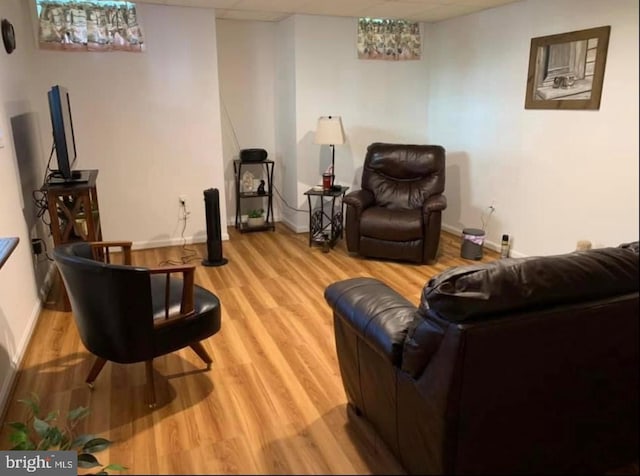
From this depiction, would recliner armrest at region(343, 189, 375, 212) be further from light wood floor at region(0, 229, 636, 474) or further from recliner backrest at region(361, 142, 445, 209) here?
light wood floor at region(0, 229, 636, 474)

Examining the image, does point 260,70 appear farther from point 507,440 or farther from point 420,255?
point 507,440

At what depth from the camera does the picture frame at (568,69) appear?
3.35 feet

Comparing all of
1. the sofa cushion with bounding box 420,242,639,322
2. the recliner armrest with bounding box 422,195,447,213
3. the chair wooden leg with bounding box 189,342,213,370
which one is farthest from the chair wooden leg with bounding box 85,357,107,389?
the recliner armrest with bounding box 422,195,447,213

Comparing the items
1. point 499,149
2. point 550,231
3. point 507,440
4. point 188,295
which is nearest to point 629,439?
point 507,440

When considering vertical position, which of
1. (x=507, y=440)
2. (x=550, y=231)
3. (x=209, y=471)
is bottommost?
(x=507, y=440)

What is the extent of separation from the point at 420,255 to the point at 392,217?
0.38 metres

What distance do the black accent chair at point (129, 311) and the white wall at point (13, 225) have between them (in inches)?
17.8

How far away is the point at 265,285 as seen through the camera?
3.39 m

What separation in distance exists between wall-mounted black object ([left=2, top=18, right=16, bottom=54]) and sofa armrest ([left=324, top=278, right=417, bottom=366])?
2.45 m

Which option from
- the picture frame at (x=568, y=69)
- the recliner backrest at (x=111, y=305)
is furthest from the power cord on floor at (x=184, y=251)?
the picture frame at (x=568, y=69)

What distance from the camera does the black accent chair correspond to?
1.79m

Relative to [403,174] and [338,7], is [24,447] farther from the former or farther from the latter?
[338,7]

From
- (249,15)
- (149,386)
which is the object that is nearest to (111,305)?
(149,386)

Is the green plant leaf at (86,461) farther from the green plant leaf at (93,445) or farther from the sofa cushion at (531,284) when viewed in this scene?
the sofa cushion at (531,284)
